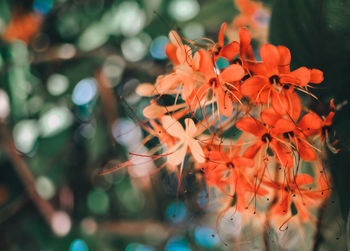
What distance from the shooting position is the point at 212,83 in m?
0.32

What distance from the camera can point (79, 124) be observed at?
3.12ft

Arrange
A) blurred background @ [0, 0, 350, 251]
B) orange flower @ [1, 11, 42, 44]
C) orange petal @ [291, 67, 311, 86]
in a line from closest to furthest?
1. orange petal @ [291, 67, 311, 86]
2. blurred background @ [0, 0, 350, 251]
3. orange flower @ [1, 11, 42, 44]

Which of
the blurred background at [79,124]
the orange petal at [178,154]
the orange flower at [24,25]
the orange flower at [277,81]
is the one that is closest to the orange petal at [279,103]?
the orange flower at [277,81]

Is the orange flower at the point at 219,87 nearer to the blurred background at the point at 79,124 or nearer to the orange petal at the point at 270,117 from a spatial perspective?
the orange petal at the point at 270,117

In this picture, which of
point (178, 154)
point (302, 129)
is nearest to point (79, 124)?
point (178, 154)

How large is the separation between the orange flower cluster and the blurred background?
0.34m

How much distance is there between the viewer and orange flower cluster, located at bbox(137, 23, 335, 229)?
0.98 ft

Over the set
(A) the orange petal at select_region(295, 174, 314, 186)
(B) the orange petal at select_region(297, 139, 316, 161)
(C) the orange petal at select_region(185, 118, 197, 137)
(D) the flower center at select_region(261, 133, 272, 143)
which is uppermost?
(C) the orange petal at select_region(185, 118, 197, 137)

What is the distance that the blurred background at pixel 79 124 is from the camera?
2.64ft

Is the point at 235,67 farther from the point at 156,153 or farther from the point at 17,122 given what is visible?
the point at 17,122

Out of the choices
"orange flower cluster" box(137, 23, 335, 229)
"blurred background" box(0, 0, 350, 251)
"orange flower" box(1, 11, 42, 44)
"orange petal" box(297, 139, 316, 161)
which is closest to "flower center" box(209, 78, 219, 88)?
"orange flower cluster" box(137, 23, 335, 229)

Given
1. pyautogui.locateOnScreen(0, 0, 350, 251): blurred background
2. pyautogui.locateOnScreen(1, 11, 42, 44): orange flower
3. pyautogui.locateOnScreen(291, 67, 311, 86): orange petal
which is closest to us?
pyautogui.locateOnScreen(291, 67, 311, 86): orange petal

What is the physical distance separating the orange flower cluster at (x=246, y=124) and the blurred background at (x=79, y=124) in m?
0.34

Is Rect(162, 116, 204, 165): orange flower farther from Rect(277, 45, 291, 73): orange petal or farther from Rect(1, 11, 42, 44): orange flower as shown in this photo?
Rect(1, 11, 42, 44): orange flower
